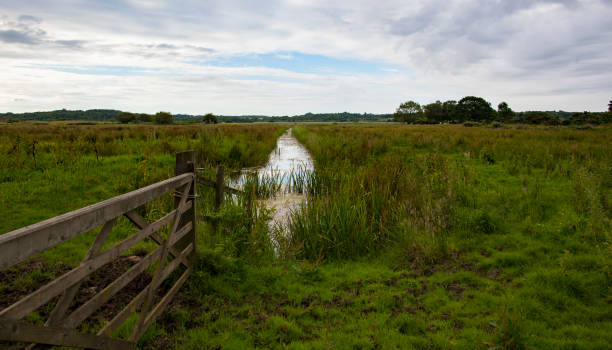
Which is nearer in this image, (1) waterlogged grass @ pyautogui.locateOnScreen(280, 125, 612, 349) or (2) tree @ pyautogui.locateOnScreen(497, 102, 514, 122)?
(1) waterlogged grass @ pyautogui.locateOnScreen(280, 125, 612, 349)

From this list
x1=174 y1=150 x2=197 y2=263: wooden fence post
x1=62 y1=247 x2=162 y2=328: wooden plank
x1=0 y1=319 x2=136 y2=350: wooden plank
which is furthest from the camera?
x1=174 y1=150 x2=197 y2=263: wooden fence post

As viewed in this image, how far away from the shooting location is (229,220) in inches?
267

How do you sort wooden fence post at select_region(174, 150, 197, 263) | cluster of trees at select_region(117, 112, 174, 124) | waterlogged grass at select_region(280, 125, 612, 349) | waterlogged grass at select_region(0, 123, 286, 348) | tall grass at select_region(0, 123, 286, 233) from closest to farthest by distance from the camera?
waterlogged grass at select_region(280, 125, 612, 349) < wooden fence post at select_region(174, 150, 197, 263) < waterlogged grass at select_region(0, 123, 286, 348) < tall grass at select_region(0, 123, 286, 233) < cluster of trees at select_region(117, 112, 174, 124)

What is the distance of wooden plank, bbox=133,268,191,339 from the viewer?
3604 millimetres

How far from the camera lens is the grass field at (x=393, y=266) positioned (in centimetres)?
402

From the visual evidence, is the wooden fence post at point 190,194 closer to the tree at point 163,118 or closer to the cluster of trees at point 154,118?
the cluster of trees at point 154,118

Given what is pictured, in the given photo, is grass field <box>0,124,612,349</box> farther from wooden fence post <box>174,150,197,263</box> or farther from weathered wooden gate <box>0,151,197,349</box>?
weathered wooden gate <box>0,151,197,349</box>

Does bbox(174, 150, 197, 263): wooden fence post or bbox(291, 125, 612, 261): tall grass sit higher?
bbox(174, 150, 197, 263): wooden fence post

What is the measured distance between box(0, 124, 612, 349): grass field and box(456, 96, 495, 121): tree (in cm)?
8662

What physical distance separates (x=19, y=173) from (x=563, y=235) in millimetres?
14970

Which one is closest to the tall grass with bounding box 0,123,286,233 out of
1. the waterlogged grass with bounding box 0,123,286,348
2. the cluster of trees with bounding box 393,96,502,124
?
the waterlogged grass with bounding box 0,123,286,348

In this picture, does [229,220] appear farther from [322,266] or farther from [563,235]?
[563,235]

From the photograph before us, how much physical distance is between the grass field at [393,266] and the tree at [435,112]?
305 ft

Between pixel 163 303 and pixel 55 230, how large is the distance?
89.7 inches
